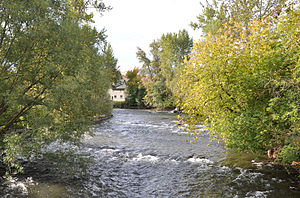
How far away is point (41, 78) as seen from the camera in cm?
961

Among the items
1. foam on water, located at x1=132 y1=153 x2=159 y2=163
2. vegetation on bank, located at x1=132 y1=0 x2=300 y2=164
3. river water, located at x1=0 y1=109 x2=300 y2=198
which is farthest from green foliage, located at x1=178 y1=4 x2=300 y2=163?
foam on water, located at x1=132 y1=153 x2=159 y2=163

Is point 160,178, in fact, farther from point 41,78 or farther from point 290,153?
point 41,78

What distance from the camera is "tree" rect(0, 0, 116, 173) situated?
879cm

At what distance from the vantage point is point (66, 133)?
9.42 m

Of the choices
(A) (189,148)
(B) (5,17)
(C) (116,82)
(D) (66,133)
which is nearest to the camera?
(B) (5,17)

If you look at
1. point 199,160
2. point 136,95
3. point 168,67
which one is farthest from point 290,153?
point 136,95

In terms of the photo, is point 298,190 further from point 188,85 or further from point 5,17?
point 5,17

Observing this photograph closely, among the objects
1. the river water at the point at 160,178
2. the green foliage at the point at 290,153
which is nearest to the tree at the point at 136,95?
the river water at the point at 160,178

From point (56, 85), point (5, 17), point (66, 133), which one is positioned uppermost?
point (5, 17)

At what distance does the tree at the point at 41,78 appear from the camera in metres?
8.79

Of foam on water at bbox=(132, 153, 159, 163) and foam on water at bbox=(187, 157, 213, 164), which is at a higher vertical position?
foam on water at bbox=(187, 157, 213, 164)

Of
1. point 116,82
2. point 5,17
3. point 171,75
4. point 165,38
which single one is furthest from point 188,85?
point 116,82

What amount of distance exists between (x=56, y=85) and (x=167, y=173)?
6471mm

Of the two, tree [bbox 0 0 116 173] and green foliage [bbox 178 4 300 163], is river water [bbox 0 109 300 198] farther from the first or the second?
tree [bbox 0 0 116 173]
